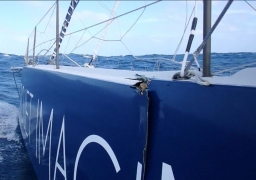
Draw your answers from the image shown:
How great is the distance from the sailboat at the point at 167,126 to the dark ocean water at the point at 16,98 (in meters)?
0.35

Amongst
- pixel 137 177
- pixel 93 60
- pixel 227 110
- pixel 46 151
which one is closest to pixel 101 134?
pixel 137 177

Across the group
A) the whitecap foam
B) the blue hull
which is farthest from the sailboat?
the whitecap foam

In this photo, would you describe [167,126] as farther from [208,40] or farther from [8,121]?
[8,121]

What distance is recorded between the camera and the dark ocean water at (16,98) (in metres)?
2.24

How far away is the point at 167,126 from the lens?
3.03ft

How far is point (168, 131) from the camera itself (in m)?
0.92

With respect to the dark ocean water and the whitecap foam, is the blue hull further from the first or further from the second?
the whitecap foam

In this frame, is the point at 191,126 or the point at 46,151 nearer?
the point at 191,126

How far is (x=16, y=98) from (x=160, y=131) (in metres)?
7.39

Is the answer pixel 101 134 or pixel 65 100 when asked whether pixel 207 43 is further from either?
pixel 65 100

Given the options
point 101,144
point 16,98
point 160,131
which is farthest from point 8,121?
point 160,131

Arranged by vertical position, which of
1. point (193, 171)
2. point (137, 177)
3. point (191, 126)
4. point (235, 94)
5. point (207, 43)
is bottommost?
point (137, 177)

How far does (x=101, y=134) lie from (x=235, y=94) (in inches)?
30.8

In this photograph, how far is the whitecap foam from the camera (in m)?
4.88
